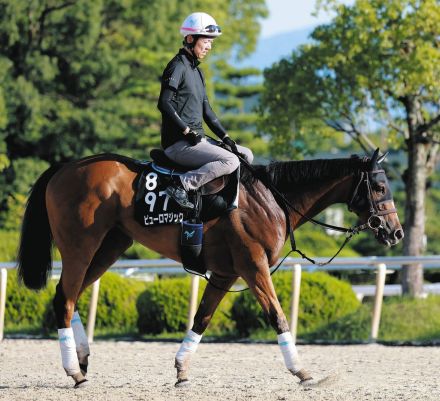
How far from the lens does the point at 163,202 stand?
7.58 m

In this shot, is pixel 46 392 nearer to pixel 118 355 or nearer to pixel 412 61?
pixel 118 355

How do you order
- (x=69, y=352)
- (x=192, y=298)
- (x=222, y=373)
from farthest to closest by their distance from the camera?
(x=192, y=298) → (x=222, y=373) → (x=69, y=352)

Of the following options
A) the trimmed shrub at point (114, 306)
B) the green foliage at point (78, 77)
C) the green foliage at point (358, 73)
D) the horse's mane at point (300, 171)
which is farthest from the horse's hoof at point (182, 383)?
the green foliage at point (78, 77)

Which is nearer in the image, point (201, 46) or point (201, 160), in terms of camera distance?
point (201, 160)

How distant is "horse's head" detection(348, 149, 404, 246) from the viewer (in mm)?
7551

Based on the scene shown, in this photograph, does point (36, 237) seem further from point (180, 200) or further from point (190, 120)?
point (190, 120)

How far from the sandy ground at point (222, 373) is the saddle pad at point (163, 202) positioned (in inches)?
48.1

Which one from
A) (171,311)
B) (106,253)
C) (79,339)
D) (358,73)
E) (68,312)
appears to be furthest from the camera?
(358,73)

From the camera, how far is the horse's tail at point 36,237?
26.8 feet

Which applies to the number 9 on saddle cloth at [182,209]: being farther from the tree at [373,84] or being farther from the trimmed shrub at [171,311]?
the tree at [373,84]

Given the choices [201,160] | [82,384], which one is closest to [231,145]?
[201,160]

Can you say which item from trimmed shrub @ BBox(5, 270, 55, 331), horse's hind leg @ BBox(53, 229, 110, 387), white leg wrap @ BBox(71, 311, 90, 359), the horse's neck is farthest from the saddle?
trimmed shrub @ BBox(5, 270, 55, 331)

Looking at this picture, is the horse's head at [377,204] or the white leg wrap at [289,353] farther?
the horse's head at [377,204]

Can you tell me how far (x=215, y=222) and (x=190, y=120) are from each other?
0.77 m
